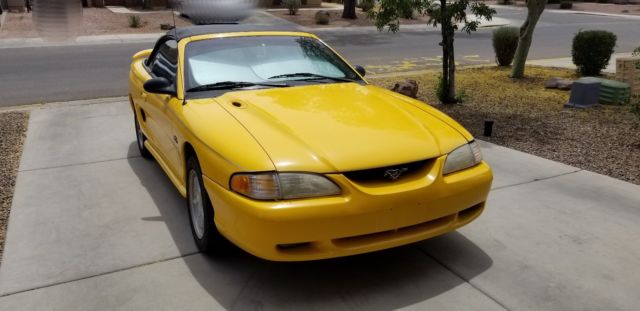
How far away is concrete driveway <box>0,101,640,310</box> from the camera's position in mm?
3199

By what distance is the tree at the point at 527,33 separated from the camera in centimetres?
1049

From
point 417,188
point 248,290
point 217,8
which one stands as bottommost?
→ point 248,290

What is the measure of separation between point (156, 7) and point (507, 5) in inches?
1030

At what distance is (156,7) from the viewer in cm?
2830

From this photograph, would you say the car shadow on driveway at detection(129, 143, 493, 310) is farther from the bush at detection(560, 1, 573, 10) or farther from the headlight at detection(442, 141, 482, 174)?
the bush at detection(560, 1, 573, 10)

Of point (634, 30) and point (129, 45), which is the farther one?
point (634, 30)

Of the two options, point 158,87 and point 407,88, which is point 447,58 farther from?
point 158,87

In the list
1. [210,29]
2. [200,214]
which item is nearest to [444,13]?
[210,29]

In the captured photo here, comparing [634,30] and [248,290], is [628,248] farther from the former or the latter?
[634,30]

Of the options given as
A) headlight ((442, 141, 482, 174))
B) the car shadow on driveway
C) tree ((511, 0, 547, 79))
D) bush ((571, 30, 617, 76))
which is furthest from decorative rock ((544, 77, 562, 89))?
Result: headlight ((442, 141, 482, 174))

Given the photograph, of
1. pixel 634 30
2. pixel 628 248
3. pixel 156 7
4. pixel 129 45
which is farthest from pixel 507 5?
pixel 628 248

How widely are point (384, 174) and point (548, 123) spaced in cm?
512

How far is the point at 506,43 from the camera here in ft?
41.0

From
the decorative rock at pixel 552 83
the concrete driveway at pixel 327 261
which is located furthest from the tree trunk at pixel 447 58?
the concrete driveway at pixel 327 261
